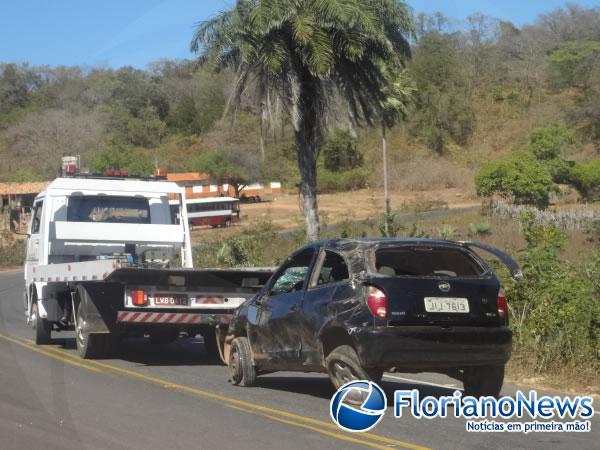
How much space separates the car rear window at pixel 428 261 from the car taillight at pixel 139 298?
191 inches

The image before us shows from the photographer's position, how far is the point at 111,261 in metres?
13.1

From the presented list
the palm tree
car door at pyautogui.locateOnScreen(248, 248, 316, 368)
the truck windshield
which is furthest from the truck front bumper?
the palm tree

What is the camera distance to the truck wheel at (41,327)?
16234mm

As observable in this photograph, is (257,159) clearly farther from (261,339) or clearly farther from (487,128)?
(261,339)

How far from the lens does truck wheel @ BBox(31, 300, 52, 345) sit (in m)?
16.2

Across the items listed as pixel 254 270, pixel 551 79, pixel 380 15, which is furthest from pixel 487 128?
pixel 254 270

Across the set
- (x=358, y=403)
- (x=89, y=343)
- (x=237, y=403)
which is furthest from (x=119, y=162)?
(x=358, y=403)

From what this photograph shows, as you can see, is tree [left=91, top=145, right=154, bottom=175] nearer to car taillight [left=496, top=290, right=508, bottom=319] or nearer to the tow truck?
the tow truck

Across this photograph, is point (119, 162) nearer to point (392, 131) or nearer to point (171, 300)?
point (392, 131)

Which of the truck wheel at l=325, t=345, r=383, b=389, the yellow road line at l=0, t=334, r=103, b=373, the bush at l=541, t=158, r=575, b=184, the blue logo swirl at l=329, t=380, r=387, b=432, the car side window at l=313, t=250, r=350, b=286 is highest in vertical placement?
the bush at l=541, t=158, r=575, b=184

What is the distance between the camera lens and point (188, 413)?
941 cm

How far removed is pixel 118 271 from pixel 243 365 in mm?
2876

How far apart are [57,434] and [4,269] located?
4784cm

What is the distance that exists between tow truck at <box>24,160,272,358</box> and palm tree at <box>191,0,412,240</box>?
8.45 metres
